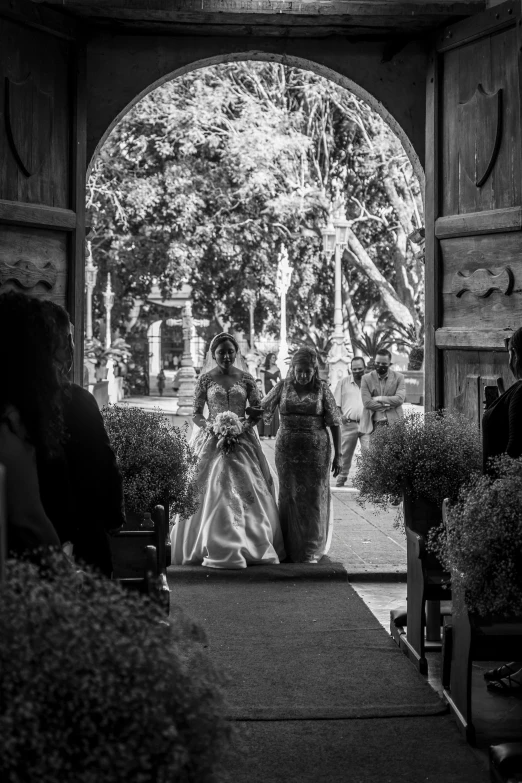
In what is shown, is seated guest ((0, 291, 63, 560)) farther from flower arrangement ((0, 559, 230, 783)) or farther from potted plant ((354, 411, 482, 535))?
potted plant ((354, 411, 482, 535))

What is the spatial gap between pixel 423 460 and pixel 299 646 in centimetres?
143

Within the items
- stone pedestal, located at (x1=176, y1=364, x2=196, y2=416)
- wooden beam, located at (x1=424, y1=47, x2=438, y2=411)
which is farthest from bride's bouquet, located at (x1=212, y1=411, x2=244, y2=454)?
stone pedestal, located at (x1=176, y1=364, x2=196, y2=416)

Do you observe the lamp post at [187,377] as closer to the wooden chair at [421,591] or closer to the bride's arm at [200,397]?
the bride's arm at [200,397]

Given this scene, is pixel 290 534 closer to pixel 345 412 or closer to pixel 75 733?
pixel 345 412

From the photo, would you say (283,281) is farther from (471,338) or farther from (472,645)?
(472,645)

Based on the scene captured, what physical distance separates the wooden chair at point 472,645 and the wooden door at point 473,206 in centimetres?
214

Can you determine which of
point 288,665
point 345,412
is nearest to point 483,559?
point 288,665

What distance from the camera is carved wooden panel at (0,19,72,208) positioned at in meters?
6.53

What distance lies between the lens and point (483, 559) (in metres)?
4.18

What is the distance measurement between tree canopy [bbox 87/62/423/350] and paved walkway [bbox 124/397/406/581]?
10307 mm

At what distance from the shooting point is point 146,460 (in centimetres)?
664

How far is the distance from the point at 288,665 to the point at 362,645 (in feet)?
2.26

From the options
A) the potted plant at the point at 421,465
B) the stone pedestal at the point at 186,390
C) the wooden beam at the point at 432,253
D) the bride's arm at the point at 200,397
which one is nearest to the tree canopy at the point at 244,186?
the stone pedestal at the point at 186,390

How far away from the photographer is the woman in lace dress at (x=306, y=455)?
969 cm
